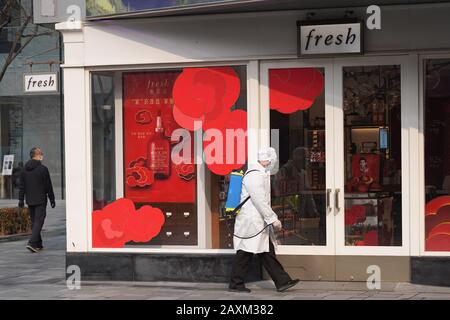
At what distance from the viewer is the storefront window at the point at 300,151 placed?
32.9 feet

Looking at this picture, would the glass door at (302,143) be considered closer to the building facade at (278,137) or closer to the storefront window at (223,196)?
the building facade at (278,137)

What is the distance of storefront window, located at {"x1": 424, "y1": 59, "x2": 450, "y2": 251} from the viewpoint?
9758mm

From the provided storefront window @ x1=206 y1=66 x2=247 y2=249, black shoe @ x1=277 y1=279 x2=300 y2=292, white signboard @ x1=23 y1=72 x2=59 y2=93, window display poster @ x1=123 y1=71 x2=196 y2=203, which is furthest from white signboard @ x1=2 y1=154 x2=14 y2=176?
black shoe @ x1=277 y1=279 x2=300 y2=292

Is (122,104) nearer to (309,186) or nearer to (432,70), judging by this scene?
(309,186)

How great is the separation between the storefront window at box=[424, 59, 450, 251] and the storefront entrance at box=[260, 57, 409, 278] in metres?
0.29

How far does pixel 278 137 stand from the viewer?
1016 centimetres

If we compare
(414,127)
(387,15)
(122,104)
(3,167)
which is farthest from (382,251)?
(3,167)

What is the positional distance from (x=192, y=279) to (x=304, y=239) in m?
1.54

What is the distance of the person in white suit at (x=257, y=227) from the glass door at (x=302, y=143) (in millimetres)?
742

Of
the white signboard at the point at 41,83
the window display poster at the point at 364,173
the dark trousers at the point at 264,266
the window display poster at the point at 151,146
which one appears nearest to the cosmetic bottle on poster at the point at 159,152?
the window display poster at the point at 151,146

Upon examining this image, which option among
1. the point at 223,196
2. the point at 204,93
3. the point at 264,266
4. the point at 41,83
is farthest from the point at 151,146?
the point at 41,83

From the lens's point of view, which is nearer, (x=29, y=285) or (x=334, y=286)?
(x=334, y=286)

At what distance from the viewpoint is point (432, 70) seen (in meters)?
9.75

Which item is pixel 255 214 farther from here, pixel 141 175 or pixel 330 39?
pixel 330 39
